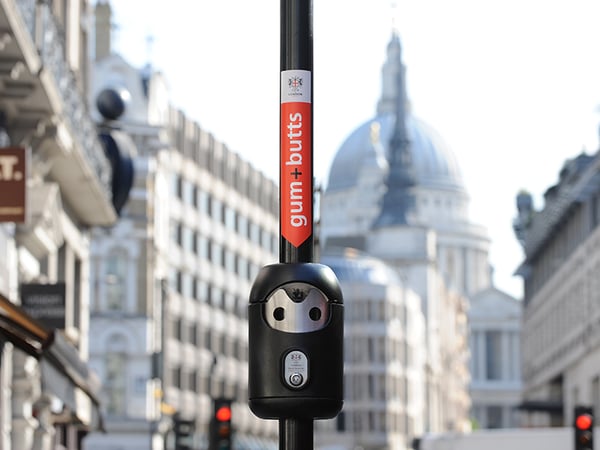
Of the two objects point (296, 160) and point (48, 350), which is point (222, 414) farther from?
point (296, 160)

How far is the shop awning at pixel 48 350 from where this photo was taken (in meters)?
16.1

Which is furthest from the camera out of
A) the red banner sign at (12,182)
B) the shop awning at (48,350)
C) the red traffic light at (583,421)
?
the red traffic light at (583,421)

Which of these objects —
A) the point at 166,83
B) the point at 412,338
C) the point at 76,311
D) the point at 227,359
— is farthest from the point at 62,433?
the point at 412,338

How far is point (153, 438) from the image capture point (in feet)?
266

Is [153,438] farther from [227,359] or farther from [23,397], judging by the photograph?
[23,397]

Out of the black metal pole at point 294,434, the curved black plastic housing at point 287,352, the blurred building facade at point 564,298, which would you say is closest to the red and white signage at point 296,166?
the curved black plastic housing at point 287,352

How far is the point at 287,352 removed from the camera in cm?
845

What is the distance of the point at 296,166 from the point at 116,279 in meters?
80.4

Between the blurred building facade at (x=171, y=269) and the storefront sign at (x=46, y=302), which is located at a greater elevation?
the blurred building facade at (x=171, y=269)

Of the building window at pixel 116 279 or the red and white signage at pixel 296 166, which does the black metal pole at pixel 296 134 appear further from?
the building window at pixel 116 279

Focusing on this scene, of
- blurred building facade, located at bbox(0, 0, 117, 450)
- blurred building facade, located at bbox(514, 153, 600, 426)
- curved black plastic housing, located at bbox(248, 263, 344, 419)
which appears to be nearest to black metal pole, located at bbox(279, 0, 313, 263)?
curved black plastic housing, located at bbox(248, 263, 344, 419)

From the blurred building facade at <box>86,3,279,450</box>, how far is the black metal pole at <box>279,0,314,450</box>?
6358 centimetres

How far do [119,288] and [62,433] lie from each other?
5190 centimetres

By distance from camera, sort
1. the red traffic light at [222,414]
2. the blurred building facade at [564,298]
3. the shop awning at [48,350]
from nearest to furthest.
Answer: the shop awning at [48,350]
the red traffic light at [222,414]
the blurred building facade at [564,298]
